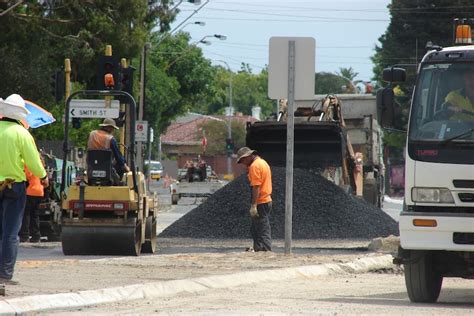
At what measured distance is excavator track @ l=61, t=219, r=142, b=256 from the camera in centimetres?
2030

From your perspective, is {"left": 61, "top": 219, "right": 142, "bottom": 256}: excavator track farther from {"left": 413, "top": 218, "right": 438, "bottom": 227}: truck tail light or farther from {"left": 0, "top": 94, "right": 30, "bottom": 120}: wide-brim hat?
{"left": 413, "top": 218, "right": 438, "bottom": 227}: truck tail light

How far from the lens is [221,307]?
12.8m

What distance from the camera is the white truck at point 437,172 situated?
1330cm

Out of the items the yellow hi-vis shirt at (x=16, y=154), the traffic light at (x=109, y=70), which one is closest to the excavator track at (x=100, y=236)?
the traffic light at (x=109, y=70)

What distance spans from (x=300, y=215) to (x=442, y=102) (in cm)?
1312

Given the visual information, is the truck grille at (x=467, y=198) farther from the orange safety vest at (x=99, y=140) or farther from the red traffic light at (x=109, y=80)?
the red traffic light at (x=109, y=80)

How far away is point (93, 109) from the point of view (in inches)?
979

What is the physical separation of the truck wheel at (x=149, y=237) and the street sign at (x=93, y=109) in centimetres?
334

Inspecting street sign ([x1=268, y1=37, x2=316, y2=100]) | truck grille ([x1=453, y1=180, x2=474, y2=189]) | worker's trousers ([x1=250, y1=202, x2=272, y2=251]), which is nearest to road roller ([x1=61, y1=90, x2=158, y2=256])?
worker's trousers ([x1=250, y1=202, x2=272, y2=251])

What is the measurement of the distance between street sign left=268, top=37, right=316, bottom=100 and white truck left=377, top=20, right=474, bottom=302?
549 cm

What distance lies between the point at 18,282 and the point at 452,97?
4839mm

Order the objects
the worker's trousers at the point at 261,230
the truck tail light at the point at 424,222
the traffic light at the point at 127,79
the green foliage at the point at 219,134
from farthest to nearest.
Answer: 1. the green foliage at the point at 219,134
2. the traffic light at the point at 127,79
3. the worker's trousers at the point at 261,230
4. the truck tail light at the point at 424,222

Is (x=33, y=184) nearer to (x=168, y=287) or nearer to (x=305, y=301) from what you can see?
(x=168, y=287)

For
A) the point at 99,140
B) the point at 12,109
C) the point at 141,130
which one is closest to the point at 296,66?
the point at 99,140
